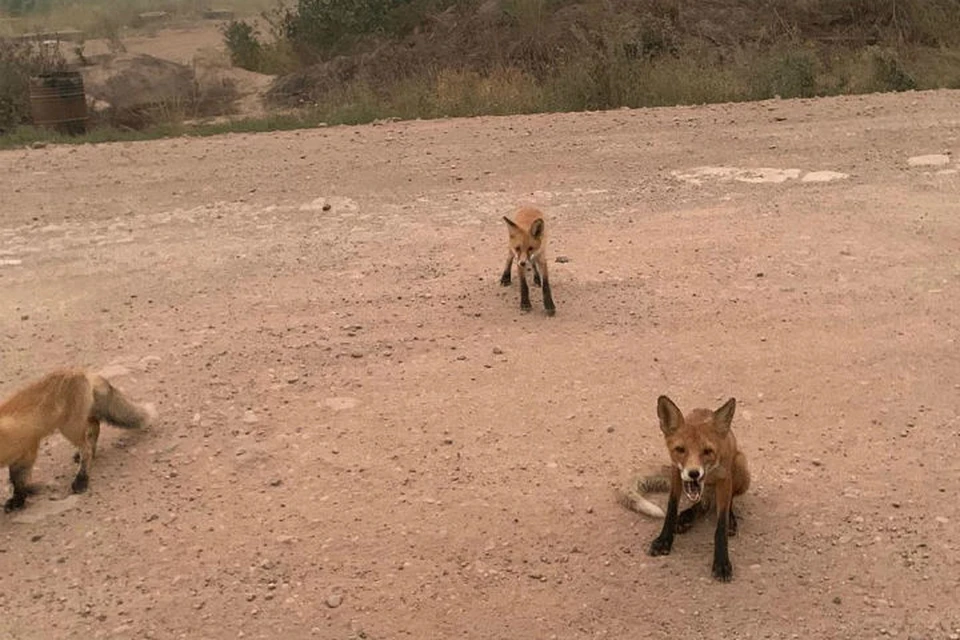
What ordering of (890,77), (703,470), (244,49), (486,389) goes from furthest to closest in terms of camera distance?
(244,49) < (890,77) < (486,389) < (703,470)

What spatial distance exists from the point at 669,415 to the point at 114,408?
10.0 feet

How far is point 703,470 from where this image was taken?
4176 millimetres

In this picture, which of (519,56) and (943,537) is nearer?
(943,537)

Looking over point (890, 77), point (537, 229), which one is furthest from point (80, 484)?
point (890, 77)

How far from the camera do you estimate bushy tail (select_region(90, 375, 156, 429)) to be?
557 centimetres

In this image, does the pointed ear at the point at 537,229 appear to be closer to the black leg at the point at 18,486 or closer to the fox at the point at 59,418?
the fox at the point at 59,418

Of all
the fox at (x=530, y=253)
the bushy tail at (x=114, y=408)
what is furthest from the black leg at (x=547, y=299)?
the bushy tail at (x=114, y=408)

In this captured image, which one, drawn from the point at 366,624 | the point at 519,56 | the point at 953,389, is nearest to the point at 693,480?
the point at 366,624

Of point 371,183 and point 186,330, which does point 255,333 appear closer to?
point 186,330

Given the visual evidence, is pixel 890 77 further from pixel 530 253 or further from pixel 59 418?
pixel 59 418

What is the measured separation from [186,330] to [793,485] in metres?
4.28

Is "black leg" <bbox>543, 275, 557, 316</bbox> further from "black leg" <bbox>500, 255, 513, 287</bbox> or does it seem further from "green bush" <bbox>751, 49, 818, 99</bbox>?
"green bush" <bbox>751, 49, 818, 99</bbox>

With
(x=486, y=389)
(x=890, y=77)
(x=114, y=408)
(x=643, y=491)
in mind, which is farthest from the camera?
(x=890, y=77)

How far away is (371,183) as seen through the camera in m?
10.9
